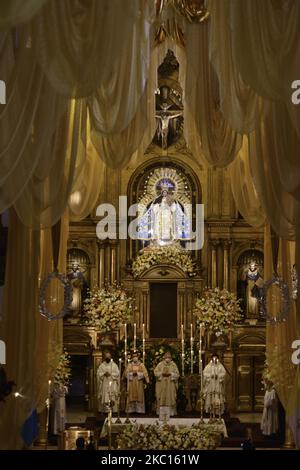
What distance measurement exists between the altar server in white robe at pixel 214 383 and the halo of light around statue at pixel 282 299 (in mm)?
6192

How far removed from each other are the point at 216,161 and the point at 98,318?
33.6 feet

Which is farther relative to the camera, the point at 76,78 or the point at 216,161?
the point at 216,161

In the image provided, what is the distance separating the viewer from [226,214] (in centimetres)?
2525

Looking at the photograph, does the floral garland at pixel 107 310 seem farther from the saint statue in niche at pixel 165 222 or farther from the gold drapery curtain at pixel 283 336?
the gold drapery curtain at pixel 283 336

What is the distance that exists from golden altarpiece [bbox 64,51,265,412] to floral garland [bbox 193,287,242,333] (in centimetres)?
91

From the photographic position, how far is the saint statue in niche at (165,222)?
2514 centimetres

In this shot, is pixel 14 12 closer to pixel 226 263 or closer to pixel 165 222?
pixel 165 222

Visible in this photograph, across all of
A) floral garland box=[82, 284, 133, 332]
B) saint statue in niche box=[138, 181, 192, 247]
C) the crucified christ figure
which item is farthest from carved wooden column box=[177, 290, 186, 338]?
the crucified christ figure

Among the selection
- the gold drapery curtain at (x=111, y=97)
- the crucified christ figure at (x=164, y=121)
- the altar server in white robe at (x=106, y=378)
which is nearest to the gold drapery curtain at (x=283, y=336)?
the gold drapery curtain at (x=111, y=97)

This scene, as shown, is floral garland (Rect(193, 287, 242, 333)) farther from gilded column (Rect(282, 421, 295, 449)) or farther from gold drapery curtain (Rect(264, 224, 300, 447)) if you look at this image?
gold drapery curtain (Rect(264, 224, 300, 447))

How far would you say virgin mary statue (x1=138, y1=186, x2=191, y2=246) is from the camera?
2514 centimetres
